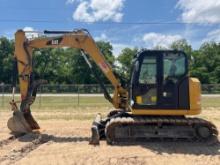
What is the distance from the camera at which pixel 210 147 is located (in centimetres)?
1242

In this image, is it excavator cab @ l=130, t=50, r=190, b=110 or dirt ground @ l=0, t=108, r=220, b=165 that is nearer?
dirt ground @ l=0, t=108, r=220, b=165

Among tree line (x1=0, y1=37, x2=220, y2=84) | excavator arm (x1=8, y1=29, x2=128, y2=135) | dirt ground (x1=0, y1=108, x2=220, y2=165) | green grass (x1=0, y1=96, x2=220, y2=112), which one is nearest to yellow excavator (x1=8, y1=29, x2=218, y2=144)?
dirt ground (x1=0, y1=108, x2=220, y2=165)

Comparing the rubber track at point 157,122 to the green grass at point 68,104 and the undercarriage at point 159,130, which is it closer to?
the undercarriage at point 159,130

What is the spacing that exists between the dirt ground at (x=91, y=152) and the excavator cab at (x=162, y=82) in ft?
4.01

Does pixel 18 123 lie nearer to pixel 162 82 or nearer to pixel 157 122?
pixel 157 122

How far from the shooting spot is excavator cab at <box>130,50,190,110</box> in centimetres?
1273

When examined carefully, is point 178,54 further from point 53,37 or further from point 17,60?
point 17,60

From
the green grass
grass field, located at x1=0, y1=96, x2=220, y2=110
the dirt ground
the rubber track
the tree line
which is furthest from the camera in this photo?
the tree line

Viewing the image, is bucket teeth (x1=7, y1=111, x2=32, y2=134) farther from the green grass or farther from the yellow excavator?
the green grass

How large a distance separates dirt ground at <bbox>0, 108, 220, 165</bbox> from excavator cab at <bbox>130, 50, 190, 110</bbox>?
1.22 meters

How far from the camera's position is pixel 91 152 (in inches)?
450

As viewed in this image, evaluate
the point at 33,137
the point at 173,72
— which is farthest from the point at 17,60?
the point at 173,72

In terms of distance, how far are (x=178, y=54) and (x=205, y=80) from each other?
57.1m

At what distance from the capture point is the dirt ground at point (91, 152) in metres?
10.5
